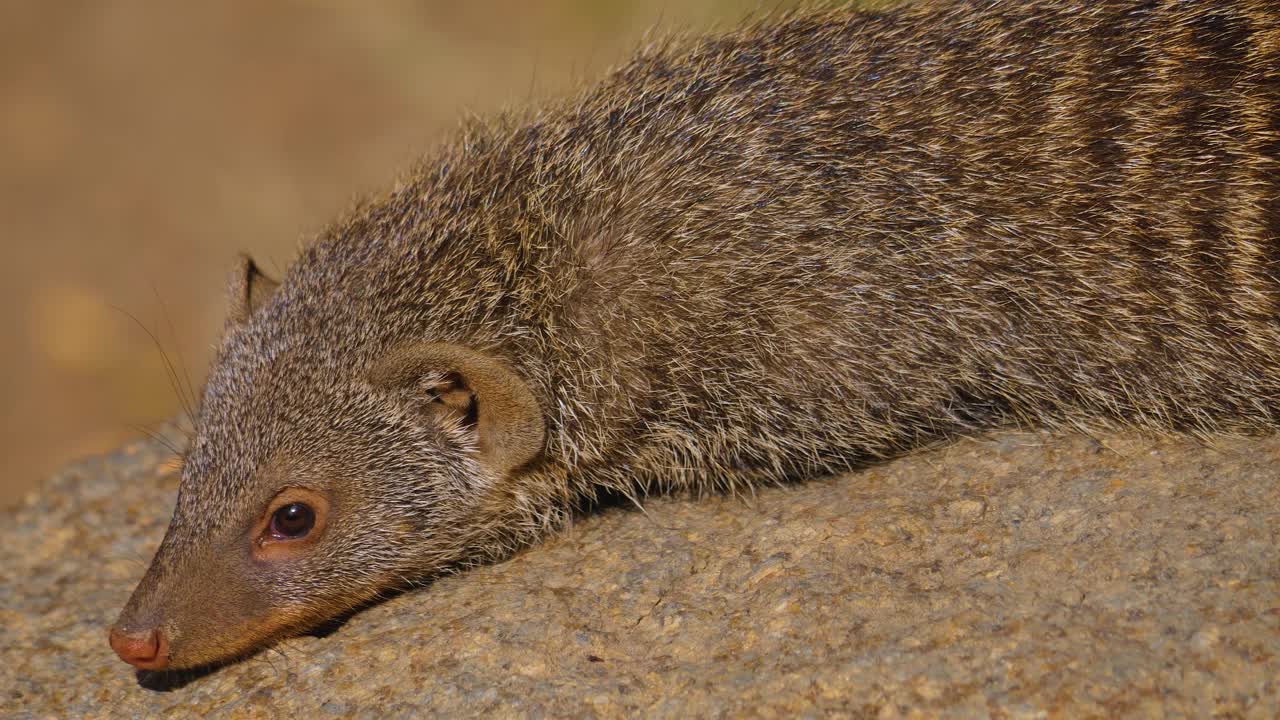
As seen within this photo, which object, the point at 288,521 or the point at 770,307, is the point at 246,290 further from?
the point at 770,307

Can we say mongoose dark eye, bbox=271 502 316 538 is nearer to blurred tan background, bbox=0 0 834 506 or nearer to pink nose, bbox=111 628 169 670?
pink nose, bbox=111 628 169 670

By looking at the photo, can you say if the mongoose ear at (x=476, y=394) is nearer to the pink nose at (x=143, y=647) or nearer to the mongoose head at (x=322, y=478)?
the mongoose head at (x=322, y=478)

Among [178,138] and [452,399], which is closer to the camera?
[452,399]

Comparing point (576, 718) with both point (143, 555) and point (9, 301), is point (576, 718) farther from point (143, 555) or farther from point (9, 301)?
point (9, 301)

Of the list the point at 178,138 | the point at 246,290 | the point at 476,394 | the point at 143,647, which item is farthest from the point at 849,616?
the point at 178,138

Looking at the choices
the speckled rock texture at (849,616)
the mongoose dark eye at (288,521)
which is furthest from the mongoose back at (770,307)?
the speckled rock texture at (849,616)

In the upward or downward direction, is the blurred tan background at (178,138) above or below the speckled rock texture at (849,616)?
above
